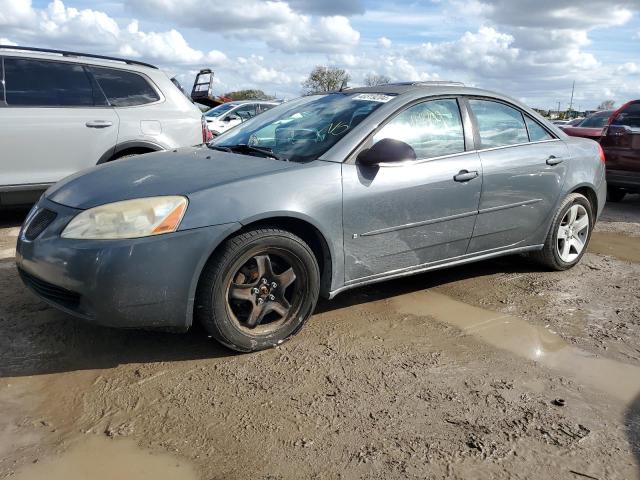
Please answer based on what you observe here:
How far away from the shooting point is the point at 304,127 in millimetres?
3975

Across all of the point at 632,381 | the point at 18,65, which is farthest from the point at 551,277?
the point at 18,65

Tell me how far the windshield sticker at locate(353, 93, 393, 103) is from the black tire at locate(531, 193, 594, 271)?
1818 mm

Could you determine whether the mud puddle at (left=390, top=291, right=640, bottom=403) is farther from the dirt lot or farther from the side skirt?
the side skirt

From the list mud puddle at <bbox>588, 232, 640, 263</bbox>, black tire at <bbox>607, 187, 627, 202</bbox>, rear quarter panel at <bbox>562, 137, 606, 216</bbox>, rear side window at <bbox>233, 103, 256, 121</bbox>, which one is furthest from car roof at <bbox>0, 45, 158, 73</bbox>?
rear side window at <bbox>233, 103, 256, 121</bbox>

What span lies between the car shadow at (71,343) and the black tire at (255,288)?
0.63ft

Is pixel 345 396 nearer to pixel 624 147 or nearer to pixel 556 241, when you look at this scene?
pixel 556 241

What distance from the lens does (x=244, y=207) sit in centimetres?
309

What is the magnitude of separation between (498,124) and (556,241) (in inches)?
45.9

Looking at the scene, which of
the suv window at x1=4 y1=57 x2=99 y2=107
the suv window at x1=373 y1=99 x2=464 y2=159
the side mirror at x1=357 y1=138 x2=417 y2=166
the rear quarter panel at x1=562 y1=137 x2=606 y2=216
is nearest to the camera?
the side mirror at x1=357 y1=138 x2=417 y2=166

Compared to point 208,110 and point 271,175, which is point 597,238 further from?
point 208,110

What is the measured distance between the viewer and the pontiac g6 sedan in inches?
116

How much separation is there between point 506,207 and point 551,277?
3.30 ft

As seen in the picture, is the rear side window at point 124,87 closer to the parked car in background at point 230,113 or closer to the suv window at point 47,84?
the suv window at point 47,84

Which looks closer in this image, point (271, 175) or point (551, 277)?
point (271, 175)
